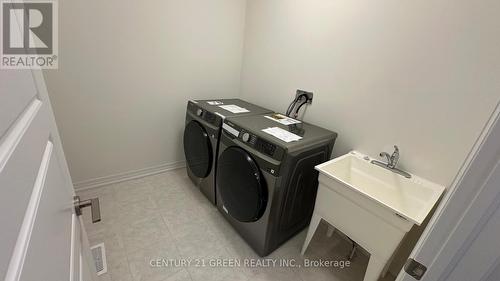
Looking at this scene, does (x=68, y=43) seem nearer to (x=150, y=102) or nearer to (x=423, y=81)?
(x=150, y=102)

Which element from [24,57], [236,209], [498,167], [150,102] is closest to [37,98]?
[24,57]

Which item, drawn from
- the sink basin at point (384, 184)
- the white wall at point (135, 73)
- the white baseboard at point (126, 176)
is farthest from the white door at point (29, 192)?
the white baseboard at point (126, 176)

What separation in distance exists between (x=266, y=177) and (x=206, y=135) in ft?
2.34

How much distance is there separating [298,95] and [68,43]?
5.99ft

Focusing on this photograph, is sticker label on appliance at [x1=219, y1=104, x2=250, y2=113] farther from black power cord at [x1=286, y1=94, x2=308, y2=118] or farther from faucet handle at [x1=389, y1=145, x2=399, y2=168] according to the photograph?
faucet handle at [x1=389, y1=145, x2=399, y2=168]

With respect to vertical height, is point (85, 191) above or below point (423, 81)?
below

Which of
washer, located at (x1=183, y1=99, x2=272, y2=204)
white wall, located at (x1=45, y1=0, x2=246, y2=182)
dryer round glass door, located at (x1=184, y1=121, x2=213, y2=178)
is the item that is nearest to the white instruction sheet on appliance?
washer, located at (x1=183, y1=99, x2=272, y2=204)

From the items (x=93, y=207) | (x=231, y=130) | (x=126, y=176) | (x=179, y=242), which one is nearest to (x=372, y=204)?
(x=231, y=130)

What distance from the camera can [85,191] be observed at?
201 cm

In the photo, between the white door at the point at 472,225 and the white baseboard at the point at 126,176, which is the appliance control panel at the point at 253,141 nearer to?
the white door at the point at 472,225

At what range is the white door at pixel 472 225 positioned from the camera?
449 millimetres

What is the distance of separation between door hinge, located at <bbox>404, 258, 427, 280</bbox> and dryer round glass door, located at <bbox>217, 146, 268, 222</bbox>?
816 millimetres

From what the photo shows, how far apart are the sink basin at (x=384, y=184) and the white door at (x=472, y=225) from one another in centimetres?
57

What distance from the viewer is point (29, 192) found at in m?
0.36
